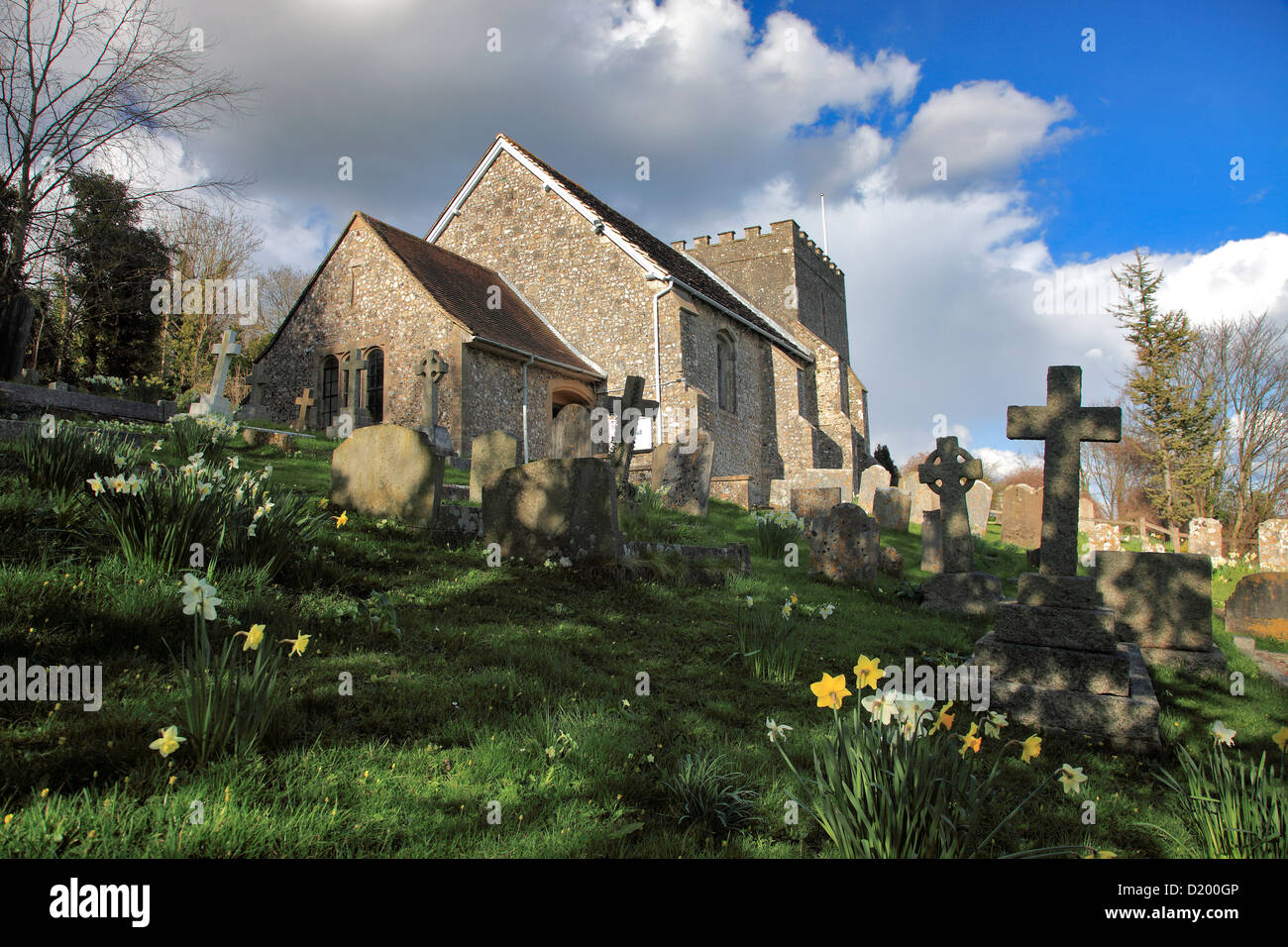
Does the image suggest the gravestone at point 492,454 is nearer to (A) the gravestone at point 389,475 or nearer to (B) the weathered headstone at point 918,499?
(A) the gravestone at point 389,475

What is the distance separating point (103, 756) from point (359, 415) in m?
14.2

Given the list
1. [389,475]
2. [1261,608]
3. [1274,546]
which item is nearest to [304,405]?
[389,475]

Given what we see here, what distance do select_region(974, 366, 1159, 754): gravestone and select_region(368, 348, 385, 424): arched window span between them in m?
14.6

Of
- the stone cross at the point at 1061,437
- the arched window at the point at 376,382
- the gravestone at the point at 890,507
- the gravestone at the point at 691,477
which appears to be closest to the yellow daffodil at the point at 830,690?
the stone cross at the point at 1061,437

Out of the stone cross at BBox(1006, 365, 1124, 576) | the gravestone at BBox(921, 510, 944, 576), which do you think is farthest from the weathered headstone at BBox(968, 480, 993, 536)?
the stone cross at BBox(1006, 365, 1124, 576)

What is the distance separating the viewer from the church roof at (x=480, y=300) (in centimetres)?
1589

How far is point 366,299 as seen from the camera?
1662 cm

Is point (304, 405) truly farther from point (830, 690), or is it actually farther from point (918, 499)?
point (830, 690)

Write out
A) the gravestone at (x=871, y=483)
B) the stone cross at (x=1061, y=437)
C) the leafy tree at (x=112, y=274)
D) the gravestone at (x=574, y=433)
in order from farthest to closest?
1. the gravestone at (x=871, y=483)
2. the leafy tree at (x=112, y=274)
3. the gravestone at (x=574, y=433)
4. the stone cross at (x=1061, y=437)

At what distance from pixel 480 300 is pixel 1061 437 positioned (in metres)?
15.3

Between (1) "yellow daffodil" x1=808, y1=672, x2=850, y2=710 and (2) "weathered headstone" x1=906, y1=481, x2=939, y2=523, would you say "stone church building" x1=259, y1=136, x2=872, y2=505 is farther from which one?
(1) "yellow daffodil" x1=808, y1=672, x2=850, y2=710

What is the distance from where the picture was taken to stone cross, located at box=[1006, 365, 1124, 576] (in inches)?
187

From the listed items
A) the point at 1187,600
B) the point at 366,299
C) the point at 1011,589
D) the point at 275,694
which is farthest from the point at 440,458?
the point at 366,299

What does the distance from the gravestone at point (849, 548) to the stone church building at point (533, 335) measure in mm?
5640
